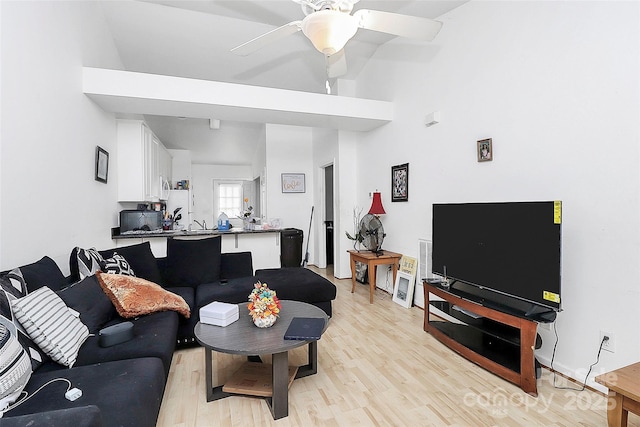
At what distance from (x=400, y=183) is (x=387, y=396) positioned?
8.08ft

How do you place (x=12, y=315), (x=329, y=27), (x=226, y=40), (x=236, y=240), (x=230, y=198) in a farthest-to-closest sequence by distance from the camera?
(x=230, y=198)
(x=236, y=240)
(x=226, y=40)
(x=329, y=27)
(x=12, y=315)

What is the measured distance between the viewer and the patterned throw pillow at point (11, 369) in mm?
1099

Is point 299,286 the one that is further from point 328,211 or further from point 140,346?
point 328,211

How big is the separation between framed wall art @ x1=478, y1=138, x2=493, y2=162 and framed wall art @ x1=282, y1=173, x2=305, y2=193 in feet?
12.3

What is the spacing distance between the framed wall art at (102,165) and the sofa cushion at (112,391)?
2.32 metres

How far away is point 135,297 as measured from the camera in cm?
209

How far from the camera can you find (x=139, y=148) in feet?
12.9

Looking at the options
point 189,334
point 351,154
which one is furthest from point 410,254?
point 189,334

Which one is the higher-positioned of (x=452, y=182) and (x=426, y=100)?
(x=426, y=100)

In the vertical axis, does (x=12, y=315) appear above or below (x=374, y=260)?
above

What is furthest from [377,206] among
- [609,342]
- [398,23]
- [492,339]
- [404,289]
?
[609,342]

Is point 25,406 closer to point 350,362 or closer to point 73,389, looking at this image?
point 73,389

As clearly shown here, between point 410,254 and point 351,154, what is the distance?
6.39 ft

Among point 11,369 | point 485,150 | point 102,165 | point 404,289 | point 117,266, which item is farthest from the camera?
point 404,289
